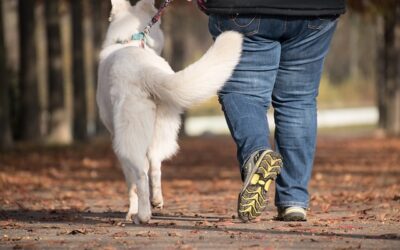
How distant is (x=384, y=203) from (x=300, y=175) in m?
1.92

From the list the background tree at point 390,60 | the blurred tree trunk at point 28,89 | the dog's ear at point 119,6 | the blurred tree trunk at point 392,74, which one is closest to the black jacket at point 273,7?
the dog's ear at point 119,6

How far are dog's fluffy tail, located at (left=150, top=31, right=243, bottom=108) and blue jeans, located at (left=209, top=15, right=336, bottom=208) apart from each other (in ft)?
1.34

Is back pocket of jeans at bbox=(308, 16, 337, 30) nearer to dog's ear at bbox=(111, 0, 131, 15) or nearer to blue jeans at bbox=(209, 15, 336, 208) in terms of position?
blue jeans at bbox=(209, 15, 336, 208)

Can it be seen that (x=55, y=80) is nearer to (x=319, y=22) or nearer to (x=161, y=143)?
(x=161, y=143)

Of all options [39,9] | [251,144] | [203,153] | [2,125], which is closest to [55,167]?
[2,125]

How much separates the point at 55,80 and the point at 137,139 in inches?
796

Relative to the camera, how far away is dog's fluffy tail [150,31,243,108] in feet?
20.6

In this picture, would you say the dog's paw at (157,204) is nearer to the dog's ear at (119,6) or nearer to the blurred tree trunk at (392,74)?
the dog's ear at (119,6)

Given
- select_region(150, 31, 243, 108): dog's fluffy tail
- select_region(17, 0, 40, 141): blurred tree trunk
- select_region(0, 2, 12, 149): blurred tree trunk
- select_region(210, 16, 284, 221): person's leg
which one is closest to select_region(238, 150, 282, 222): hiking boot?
select_region(210, 16, 284, 221): person's leg

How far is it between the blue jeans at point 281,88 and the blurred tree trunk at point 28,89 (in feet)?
60.9

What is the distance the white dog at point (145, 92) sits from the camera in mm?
6340

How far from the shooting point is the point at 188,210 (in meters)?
8.56

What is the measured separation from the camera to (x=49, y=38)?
26469 millimetres

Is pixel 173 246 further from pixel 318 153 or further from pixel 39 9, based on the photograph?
pixel 39 9
